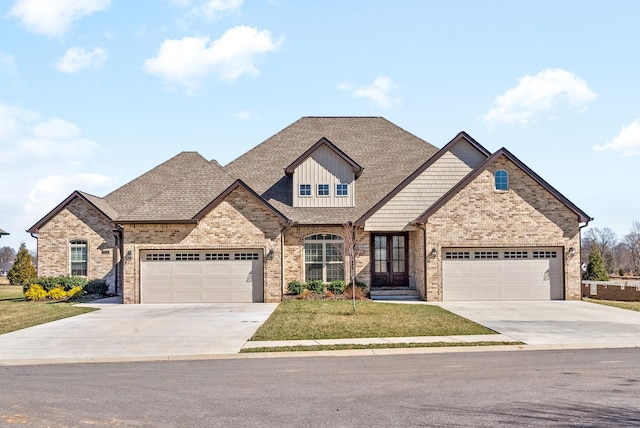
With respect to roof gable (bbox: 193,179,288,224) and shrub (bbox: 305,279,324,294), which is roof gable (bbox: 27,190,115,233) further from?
shrub (bbox: 305,279,324,294)

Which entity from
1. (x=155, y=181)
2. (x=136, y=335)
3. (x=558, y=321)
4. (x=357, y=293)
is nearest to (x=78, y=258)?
(x=155, y=181)

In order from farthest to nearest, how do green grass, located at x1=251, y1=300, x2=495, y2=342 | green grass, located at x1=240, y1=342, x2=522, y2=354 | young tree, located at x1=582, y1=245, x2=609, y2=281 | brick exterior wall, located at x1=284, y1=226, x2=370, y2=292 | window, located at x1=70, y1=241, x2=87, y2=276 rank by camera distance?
1. young tree, located at x1=582, y1=245, x2=609, y2=281
2. window, located at x1=70, y1=241, x2=87, y2=276
3. brick exterior wall, located at x1=284, y1=226, x2=370, y2=292
4. green grass, located at x1=251, y1=300, x2=495, y2=342
5. green grass, located at x1=240, y1=342, x2=522, y2=354

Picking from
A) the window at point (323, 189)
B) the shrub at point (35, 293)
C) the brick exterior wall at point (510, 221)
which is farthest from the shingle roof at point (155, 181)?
the brick exterior wall at point (510, 221)

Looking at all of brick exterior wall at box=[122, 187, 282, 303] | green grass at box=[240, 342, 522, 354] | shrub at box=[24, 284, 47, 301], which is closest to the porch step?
brick exterior wall at box=[122, 187, 282, 303]

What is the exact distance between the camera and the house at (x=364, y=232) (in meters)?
26.2

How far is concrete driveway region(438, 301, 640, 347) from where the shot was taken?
15.1 m

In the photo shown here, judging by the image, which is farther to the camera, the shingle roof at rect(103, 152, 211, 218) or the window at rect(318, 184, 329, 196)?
the shingle roof at rect(103, 152, 211, 218)

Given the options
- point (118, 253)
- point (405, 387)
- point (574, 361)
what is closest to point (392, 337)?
point (574, 361)

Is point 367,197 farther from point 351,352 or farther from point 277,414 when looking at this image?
point 277,414

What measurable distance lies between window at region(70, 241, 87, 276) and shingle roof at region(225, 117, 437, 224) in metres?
8.71

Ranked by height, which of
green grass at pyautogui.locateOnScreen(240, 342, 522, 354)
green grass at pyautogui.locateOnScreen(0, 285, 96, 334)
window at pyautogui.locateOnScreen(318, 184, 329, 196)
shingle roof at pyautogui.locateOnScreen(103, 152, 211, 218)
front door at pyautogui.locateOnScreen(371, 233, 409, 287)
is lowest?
green grass at pyautogui.locateOnScreen(0, 285, 96, 334)

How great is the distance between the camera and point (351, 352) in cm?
1360

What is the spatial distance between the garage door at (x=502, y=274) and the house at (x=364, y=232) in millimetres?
43

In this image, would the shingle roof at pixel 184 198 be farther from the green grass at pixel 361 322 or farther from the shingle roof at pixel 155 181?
the green grass at pixel 361 322
